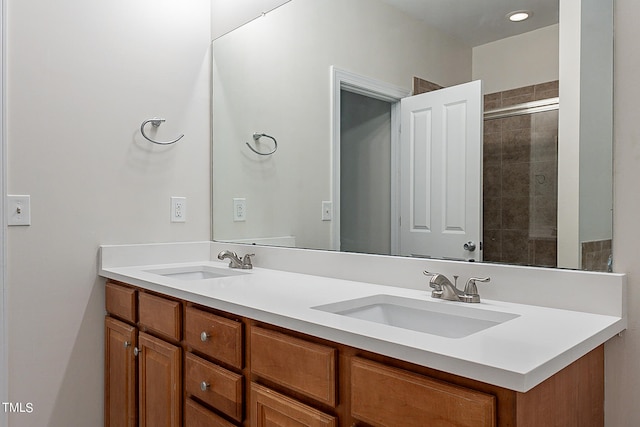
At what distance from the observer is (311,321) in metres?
1.07

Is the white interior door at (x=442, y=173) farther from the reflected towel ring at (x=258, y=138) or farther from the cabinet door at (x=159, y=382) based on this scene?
the cabinet door at (x=159, y=382)

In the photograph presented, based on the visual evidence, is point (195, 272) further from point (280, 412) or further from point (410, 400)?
point (410, 400)

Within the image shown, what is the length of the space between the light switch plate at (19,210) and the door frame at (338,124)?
3.94ft

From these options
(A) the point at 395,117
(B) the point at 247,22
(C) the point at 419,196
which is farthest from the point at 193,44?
(C) the point at 419,196

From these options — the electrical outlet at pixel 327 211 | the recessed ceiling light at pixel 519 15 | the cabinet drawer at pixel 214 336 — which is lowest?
the cabinet drawer at pixel 214 336

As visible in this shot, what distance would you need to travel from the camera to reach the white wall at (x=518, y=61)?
4.12ft

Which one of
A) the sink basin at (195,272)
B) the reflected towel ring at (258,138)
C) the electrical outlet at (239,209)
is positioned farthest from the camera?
the electrical outlet at (239,209)

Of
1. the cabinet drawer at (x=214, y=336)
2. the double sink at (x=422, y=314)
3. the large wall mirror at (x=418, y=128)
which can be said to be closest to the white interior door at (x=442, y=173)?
the large wall mirror at (x=418, y=128)

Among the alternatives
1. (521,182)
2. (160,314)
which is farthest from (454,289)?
(160,314)

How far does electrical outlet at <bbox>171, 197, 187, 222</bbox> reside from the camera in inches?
89.5

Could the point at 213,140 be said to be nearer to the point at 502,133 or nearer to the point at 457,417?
the point at 502,133

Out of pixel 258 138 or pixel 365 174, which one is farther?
pixel 258 138

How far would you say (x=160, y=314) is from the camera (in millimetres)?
1648

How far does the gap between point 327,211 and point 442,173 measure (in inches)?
21.9
